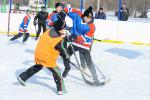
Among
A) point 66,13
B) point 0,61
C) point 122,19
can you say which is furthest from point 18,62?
point 122,19

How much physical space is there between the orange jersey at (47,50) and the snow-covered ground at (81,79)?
473 mm

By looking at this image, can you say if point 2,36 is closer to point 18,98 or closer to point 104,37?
point 104,37

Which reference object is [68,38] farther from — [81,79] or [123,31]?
[123,31]

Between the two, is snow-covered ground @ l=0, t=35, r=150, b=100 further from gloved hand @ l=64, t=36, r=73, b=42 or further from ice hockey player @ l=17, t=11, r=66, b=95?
gloved hand @ l=64, t=36, r=73, b=42

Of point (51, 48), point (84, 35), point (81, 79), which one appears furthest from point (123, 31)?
point (51, 48)

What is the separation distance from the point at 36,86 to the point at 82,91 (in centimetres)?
74

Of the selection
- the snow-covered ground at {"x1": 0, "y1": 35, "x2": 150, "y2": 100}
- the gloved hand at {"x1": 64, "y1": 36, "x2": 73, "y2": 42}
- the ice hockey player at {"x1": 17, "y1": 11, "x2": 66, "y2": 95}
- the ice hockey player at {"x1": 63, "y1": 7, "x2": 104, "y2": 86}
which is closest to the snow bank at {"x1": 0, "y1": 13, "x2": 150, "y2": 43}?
the snow-covered ground at {"x1": 0, "y1": 35, "x2": 150, "y2": 100}

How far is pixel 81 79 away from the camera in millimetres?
6730

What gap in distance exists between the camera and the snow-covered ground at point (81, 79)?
18.1 feet

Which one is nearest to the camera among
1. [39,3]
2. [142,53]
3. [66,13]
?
[66,13]

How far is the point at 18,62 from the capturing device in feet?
27.0

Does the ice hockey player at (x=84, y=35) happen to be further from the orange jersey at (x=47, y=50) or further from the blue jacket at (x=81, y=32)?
the orange jersey at (x=47, y=50)

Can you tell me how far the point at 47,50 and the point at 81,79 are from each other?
1.59 m

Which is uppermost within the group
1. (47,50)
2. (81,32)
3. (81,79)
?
(81,32)
